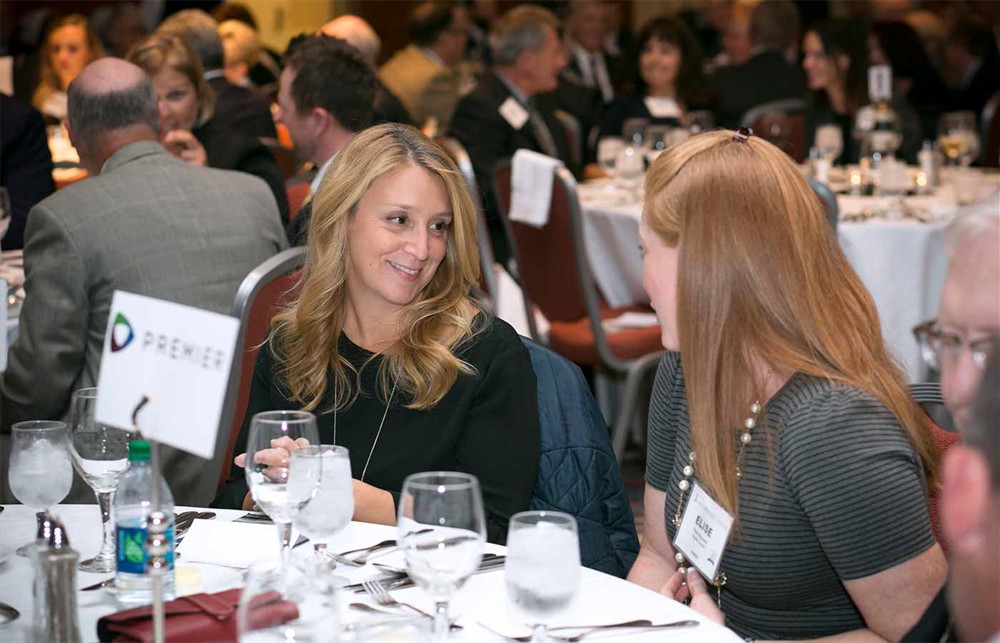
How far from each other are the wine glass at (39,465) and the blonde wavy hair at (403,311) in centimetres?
53

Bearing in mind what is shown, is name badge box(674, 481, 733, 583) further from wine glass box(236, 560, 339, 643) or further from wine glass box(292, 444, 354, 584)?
wine glass box(236, 560, 339, 643)

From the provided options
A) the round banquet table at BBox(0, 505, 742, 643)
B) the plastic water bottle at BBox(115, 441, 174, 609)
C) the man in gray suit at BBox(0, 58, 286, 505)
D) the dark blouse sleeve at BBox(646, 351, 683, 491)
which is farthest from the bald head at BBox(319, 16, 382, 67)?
the plastic water bottle at BBox(115, 441, 174, 609)

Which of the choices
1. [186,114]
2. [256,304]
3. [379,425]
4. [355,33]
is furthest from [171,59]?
[379,425]

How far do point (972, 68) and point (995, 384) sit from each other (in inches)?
361

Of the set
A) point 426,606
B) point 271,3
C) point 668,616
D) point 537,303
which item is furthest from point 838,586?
point 271,3

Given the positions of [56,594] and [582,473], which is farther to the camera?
[582,473]

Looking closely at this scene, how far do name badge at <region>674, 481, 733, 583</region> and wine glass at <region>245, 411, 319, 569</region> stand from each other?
1.84 feet

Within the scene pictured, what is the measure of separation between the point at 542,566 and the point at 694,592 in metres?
0.55

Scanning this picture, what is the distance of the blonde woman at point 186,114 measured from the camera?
4887 mm

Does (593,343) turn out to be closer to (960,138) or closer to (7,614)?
(960,138)

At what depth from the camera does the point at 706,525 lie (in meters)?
1.87

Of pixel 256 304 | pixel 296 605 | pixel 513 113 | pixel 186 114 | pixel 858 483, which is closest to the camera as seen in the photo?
pixel 296 605

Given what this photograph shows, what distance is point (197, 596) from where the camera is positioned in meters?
1.54

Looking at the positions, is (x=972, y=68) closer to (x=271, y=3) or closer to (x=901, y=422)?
(x=271, y=3)
